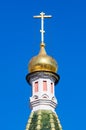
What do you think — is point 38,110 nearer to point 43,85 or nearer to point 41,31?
point 43,85

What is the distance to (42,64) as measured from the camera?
1992 cm

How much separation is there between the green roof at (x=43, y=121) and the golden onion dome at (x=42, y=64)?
168 centimetres

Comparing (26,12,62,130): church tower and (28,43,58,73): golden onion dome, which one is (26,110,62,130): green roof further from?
(28,43,58,73): golden onion dome

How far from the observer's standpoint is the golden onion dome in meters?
19.9

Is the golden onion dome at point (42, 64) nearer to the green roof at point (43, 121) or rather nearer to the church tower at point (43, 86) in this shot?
the church tower at point (43, 86)

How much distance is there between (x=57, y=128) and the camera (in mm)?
18734

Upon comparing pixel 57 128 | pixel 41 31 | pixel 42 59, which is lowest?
pixel 57 128

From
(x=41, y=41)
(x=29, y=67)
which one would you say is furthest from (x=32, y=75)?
(x=41, y=41)

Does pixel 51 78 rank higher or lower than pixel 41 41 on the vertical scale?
lower

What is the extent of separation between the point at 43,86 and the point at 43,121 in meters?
1.59

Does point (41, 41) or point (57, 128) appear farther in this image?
point (41, 41)

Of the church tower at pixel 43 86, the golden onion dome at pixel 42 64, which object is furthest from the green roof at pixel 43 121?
the golden onion dome at pixel 42 64

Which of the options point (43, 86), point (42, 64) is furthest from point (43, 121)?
point (42, 64)

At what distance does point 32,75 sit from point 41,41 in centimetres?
166
